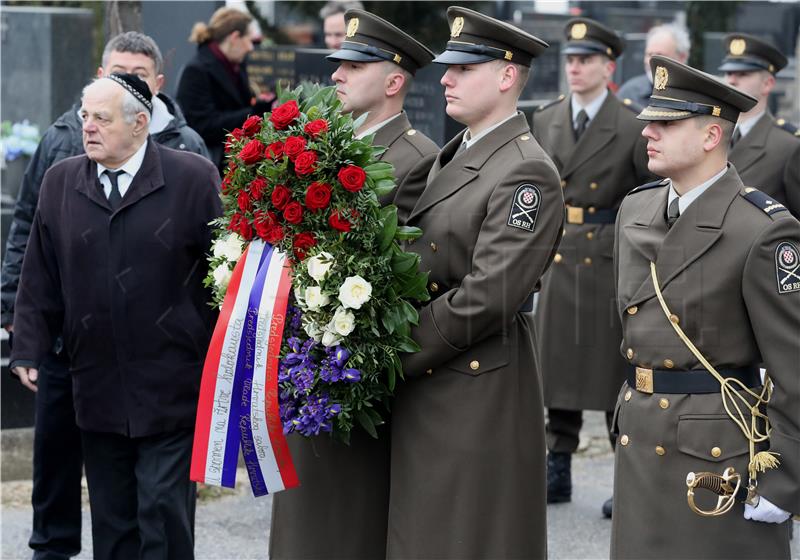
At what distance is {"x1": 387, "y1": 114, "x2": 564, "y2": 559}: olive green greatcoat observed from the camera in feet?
14.6

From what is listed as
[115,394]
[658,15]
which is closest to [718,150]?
[115,394]

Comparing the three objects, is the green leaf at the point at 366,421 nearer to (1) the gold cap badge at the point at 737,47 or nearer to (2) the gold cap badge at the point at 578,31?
(2) the gold cap badge at the point at 578,31

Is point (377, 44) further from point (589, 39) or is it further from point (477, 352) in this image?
point (589, 39)

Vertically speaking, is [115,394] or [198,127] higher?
[198,127]

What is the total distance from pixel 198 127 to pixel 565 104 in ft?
8.52

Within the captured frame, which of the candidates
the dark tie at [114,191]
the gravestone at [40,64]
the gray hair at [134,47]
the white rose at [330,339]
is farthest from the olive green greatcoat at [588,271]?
the gravestone at [40,64]

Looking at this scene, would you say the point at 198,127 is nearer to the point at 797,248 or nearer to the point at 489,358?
the point at 489,358

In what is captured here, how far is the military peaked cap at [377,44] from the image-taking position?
506 centimetres

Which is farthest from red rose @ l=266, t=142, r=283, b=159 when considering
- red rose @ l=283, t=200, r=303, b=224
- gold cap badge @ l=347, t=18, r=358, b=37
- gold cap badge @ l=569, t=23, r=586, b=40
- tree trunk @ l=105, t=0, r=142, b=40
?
tree trunk @ l=105, t=0, r=142, b=40

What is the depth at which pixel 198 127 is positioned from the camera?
8688mm

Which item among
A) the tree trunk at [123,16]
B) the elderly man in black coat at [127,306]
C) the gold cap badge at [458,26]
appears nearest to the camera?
the gold cap badge at [458,26]

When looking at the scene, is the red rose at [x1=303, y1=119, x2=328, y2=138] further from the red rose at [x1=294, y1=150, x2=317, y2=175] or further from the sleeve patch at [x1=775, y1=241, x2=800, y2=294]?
the sleeve patch at [x1=775, y1=241, x2=800, y2=294]

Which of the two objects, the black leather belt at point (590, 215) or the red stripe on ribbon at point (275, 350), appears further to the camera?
the black leather belt at point (590, 215)

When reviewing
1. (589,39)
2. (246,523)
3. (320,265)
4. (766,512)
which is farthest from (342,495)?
(589,39)
